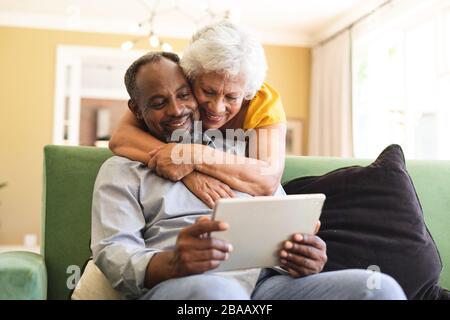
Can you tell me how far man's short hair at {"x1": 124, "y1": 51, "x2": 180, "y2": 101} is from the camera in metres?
1.37

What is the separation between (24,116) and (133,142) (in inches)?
162

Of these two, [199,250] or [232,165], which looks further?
[232,165]

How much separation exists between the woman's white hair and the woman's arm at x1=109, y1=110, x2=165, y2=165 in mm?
211

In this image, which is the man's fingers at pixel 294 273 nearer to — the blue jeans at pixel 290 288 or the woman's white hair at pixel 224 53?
the blue jeans at pixel 290 288

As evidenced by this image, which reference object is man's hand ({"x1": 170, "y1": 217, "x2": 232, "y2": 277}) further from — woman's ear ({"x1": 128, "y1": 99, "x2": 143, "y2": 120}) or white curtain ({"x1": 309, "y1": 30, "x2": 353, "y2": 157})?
white curtain ({"x1": 309, "y1": 30, "x2": 353, "y2": 157})

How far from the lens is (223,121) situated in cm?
146

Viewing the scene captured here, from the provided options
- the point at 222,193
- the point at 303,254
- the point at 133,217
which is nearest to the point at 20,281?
the point at 133,217

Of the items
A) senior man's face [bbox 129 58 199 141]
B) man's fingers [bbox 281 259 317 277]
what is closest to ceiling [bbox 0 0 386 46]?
senior man's face [bbox 129 58 199 141]

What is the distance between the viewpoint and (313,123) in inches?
216

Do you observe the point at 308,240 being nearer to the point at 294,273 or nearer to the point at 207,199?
the point at 294,273

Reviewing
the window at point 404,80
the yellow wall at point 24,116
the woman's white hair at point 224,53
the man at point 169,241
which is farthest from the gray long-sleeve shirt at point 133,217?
the yellow wall at point 24,116

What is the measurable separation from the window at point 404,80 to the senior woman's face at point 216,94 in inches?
99.3

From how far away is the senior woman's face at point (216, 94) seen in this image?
4.54 ft

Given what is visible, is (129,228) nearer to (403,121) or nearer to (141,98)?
(141,98)
